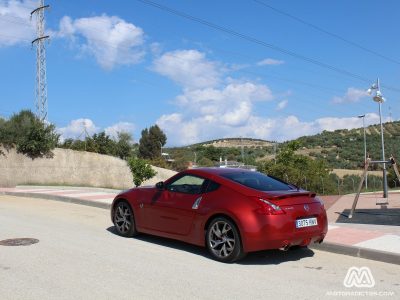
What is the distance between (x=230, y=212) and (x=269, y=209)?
59 centimetres

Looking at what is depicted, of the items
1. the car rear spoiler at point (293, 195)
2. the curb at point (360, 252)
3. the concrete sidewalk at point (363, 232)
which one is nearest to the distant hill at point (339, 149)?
the concrete sidewalk at point (363, 232)

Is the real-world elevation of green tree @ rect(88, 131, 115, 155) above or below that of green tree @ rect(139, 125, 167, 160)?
below

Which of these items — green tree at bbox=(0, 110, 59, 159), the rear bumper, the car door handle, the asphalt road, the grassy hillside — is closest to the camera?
the asphalt road

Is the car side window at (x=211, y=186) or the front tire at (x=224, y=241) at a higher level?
the car side window at (x=211, y=186)

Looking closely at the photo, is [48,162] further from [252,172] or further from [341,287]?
[341,287]

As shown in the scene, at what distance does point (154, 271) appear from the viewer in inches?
263

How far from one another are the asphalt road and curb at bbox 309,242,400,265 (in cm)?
15

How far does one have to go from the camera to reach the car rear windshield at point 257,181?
779 cm

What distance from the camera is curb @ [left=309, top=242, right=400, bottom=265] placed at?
7.47m

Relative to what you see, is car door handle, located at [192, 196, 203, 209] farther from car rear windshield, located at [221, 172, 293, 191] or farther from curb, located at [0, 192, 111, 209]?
curb, located at [0, 192, 111, 209]

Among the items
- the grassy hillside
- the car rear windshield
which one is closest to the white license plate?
the car rear windshield

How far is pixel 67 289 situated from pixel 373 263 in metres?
4.52

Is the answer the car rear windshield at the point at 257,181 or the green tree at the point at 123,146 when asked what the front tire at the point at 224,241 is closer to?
the car rear windshield at the point at 257,181

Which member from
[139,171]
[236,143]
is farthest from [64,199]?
[236,143]
